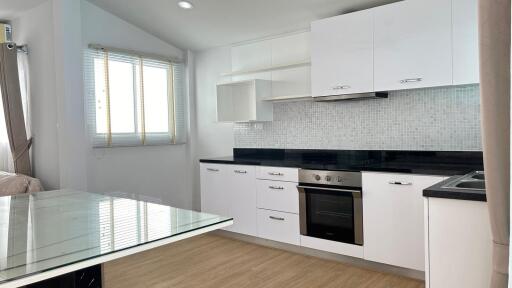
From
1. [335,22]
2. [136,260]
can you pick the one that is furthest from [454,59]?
[136,260]

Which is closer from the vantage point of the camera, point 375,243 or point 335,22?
point 375,243

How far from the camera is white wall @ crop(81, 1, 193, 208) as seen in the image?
426cm

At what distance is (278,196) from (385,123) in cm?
118

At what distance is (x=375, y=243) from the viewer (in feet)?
10.5

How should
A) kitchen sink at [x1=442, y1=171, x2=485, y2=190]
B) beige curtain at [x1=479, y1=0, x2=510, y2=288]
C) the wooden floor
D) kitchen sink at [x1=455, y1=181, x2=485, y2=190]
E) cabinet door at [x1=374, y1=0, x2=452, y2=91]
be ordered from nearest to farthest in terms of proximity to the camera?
beige curtain at [x1=479, y1=0, x2=510, y2=288], kitchen sink at [x1=442, y1=171, x2=485, y2=190], kitchen sink at [x1=455, y1=181, x2=485, y2=190], cabinet door at [x1=374, y1=0, x2=452, y2=91], the wooden floor

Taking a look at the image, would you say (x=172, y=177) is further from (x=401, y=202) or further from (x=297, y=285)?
(x=401, y=202)

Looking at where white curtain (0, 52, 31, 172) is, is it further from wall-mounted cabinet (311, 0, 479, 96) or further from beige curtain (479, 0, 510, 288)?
beige curtain (479, 0, 510, 288)

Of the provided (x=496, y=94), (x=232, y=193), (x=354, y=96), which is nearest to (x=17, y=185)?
(x=232, y=193)

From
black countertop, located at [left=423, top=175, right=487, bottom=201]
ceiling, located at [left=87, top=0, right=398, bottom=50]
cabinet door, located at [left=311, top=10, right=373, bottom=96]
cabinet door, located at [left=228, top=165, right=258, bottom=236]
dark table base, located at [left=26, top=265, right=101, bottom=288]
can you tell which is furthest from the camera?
cabinet door, located at [left=228, top=165, right=258, bottom=236]

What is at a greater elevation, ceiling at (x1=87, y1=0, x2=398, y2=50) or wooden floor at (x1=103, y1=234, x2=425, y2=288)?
ceiling at (x1=87, y1=0, x2=398, y2=50)

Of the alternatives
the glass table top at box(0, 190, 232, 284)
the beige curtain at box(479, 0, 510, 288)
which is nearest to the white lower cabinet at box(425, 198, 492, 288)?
the beige curtain at box(479, 0, 510, 288)

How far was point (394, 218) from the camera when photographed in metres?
3.08

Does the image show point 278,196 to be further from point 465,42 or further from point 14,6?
point 14,6

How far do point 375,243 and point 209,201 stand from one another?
1911mm
